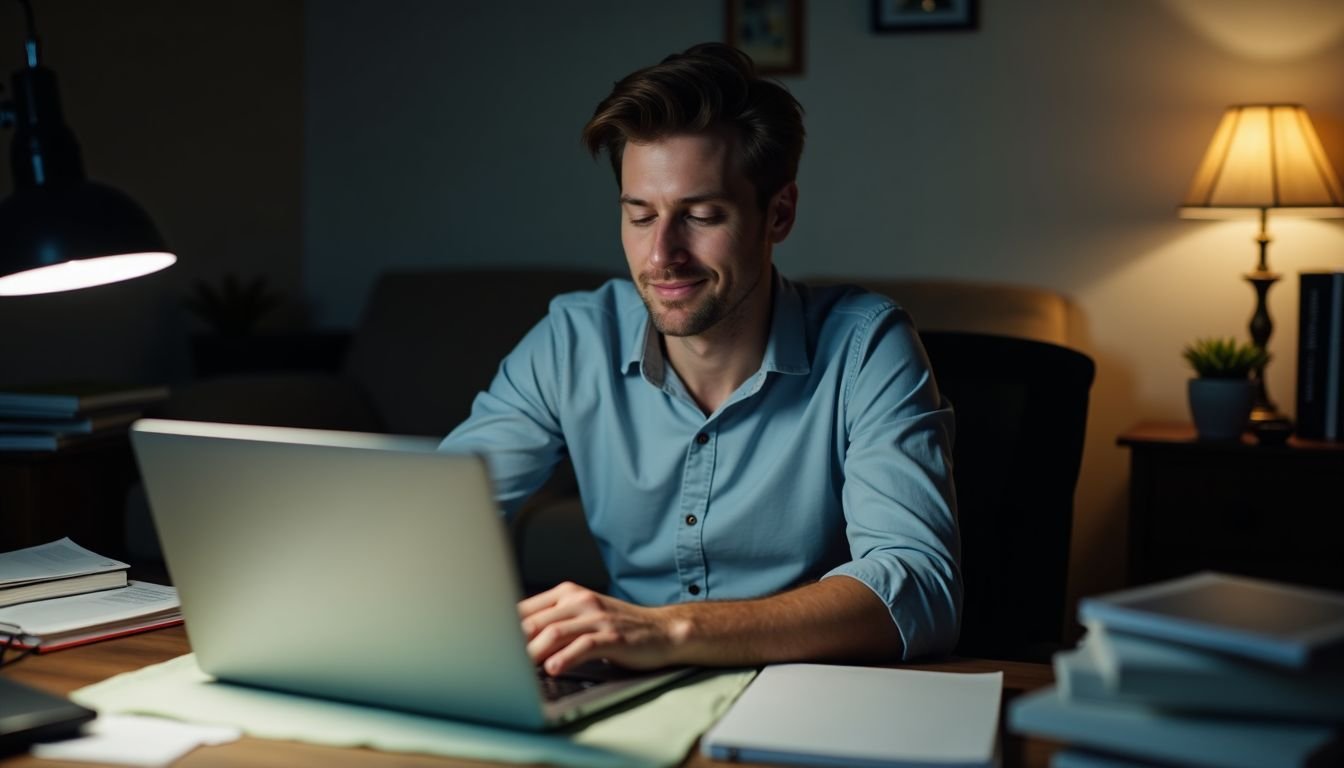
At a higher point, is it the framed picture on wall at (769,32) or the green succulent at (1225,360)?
the framed picture on wall at (769,32)

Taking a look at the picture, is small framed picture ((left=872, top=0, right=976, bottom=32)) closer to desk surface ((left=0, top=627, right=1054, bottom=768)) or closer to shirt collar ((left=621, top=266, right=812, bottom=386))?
shirt collar ((left=621, top=266, right=812, bottom=386))

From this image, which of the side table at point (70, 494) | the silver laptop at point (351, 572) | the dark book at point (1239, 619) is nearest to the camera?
the dark book at point (1239, 619)

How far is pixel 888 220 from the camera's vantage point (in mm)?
3207

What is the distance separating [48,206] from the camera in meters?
1.15

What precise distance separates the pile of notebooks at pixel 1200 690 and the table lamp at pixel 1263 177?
2.05 meters

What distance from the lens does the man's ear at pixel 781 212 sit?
1.62 meters

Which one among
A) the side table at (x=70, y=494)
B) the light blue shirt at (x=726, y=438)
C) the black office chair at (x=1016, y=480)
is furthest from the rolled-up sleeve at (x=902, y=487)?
the side table at (x=70, y=494)

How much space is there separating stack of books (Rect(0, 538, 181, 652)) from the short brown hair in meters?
0.70

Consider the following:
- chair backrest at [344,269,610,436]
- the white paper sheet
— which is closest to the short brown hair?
the white paper sheet

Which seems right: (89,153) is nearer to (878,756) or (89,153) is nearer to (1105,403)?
(1105,403)

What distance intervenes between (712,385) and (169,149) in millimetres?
2222

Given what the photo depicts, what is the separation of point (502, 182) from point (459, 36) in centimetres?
41

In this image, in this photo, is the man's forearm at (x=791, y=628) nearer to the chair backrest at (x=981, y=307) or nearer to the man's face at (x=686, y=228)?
the man's face at (x=686, y=228)

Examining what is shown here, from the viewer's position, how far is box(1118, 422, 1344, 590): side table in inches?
98.2
